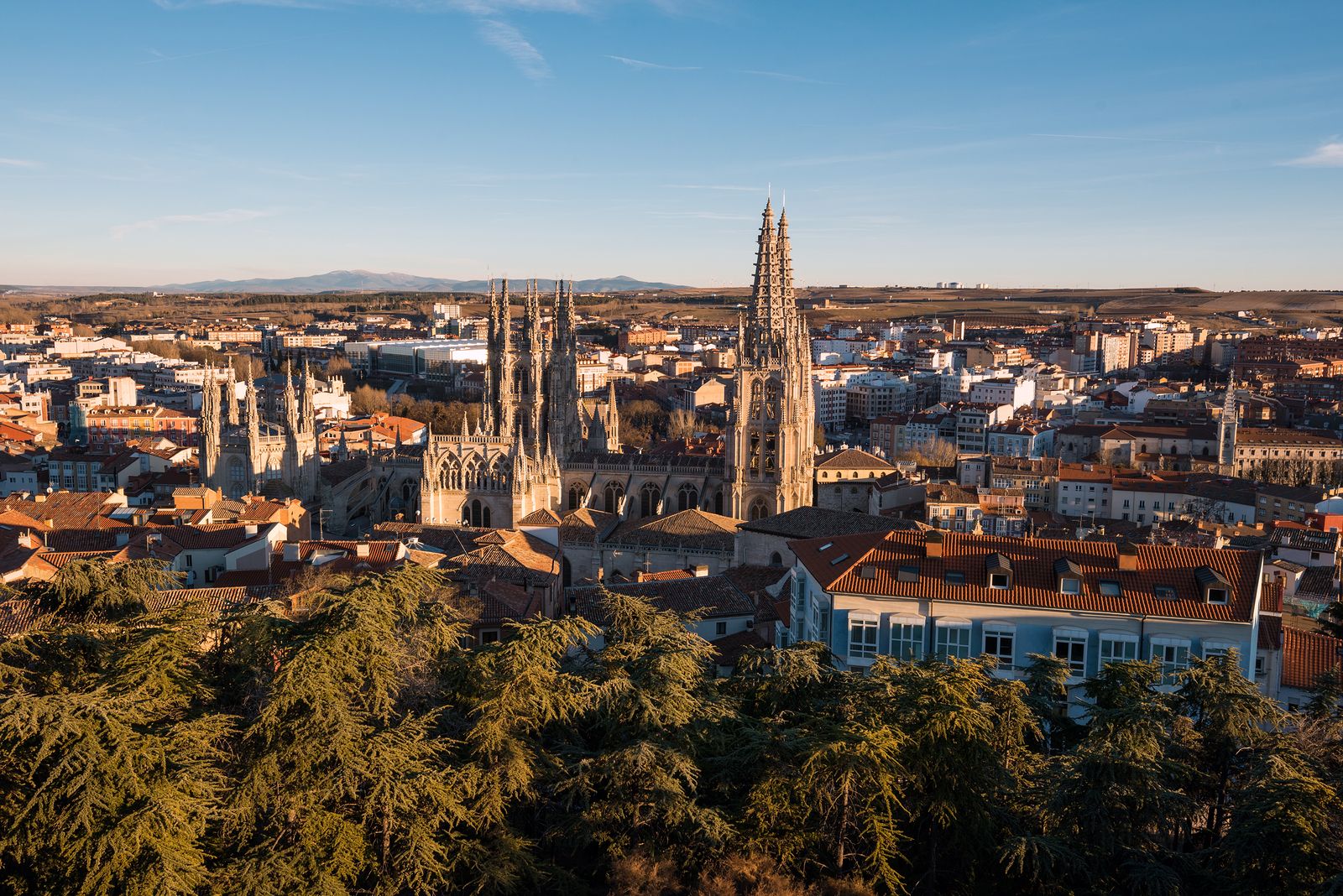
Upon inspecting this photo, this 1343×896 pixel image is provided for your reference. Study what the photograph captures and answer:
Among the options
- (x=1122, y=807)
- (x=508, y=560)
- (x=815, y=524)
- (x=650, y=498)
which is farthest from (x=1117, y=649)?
(x=650, y=498)

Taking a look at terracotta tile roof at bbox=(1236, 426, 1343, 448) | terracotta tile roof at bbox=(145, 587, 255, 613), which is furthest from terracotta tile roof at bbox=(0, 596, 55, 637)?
terracotta tile roof at bbox=(1236, 426, 1343, 448)

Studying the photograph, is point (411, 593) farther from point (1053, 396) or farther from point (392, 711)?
point (1053, 396)

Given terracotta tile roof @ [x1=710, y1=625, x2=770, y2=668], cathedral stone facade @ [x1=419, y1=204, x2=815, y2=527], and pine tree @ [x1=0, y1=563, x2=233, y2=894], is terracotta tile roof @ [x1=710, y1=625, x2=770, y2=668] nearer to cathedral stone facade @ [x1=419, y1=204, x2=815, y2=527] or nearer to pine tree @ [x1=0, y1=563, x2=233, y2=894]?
pine tree @ [x1=0, y1=563, x2=233, y2=894]

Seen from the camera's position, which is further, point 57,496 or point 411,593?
point 57,496

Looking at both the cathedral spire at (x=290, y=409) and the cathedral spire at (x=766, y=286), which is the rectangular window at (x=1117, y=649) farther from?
the cathedral spire at (x=290, y=409)

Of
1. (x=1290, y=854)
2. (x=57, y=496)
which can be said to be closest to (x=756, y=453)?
(x=57, y=496)

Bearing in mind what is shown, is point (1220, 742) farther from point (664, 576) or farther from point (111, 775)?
point (664, 576)

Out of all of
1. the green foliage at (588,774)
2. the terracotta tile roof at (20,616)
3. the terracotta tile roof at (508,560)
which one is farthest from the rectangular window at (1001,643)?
the terracotta tile roof at (20,616)
